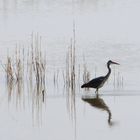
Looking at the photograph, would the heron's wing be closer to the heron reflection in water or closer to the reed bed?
the heron reflection in water

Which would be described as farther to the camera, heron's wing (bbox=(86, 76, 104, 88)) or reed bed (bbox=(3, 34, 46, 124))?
heron's wing (bbox=(86, 76, 104, 88))

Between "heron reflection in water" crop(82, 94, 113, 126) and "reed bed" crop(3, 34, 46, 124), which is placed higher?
"reed bed" crop(3, 34, 46, 124)

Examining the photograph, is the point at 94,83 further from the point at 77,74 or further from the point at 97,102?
the point at 77,74

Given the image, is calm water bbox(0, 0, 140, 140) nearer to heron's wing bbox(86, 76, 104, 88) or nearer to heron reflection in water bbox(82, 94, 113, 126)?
heron reflection in water bbox(82, 94, 113, 126)

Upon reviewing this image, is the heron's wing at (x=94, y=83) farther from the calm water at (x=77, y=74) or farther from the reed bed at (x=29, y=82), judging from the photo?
the reed bed at (x=29, y=82)

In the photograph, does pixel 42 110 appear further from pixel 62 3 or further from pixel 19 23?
pixel 62 3

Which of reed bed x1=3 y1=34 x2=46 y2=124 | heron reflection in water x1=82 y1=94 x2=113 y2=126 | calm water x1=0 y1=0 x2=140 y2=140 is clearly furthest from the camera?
reed bed x1=3 y1=34 x2=46 y2=124

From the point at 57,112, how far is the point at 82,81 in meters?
3.52

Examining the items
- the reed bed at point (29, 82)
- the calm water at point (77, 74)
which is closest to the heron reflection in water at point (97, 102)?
the calm water at point (77, 74)

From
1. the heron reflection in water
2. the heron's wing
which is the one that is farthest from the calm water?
the heron's wing

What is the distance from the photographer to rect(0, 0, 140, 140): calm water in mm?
12828

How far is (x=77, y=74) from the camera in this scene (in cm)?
1866

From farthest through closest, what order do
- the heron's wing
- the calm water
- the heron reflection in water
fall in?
the heron's wing < the heron reflection in water < the calm water

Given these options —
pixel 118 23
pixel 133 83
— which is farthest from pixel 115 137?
pixel 118 23
